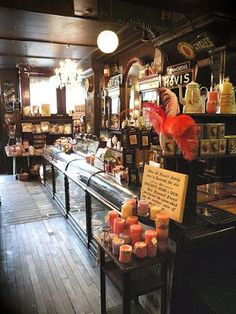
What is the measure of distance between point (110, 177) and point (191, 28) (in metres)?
1.97

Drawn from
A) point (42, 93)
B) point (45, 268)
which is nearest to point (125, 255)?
point (45, 268)

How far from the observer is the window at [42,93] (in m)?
8.34

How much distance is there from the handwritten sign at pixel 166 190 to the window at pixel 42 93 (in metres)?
6.77

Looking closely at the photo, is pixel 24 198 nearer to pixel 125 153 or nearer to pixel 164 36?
pixel 125 153

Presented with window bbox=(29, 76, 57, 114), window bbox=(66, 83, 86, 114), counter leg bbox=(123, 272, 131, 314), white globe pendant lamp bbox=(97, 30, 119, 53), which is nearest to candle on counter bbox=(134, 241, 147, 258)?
counter leg bbox=(123, 272, 131, 314)

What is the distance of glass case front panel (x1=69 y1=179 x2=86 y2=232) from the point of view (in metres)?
3.91

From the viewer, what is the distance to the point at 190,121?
1.80 meters

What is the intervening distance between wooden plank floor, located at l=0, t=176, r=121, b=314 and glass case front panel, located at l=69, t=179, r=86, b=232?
210 mm

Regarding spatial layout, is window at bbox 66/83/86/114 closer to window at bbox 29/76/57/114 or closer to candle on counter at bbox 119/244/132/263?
window at bbox 29/76/57/114

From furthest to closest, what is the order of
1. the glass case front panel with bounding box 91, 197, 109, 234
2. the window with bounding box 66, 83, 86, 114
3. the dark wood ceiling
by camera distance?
the window with bounding box 66, 83, 86, 114 → the dark wood ceiling → the glass case front panel with bounding box 91, 197, 109, 234

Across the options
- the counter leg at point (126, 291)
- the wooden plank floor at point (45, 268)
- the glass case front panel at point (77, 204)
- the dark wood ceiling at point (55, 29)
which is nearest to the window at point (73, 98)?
the dark wood ceiling at point (55, 29)

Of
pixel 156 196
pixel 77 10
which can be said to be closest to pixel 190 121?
pixel 156 196

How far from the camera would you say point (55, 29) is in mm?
4570

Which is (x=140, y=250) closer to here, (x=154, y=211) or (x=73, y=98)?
(x=154, y=211)
